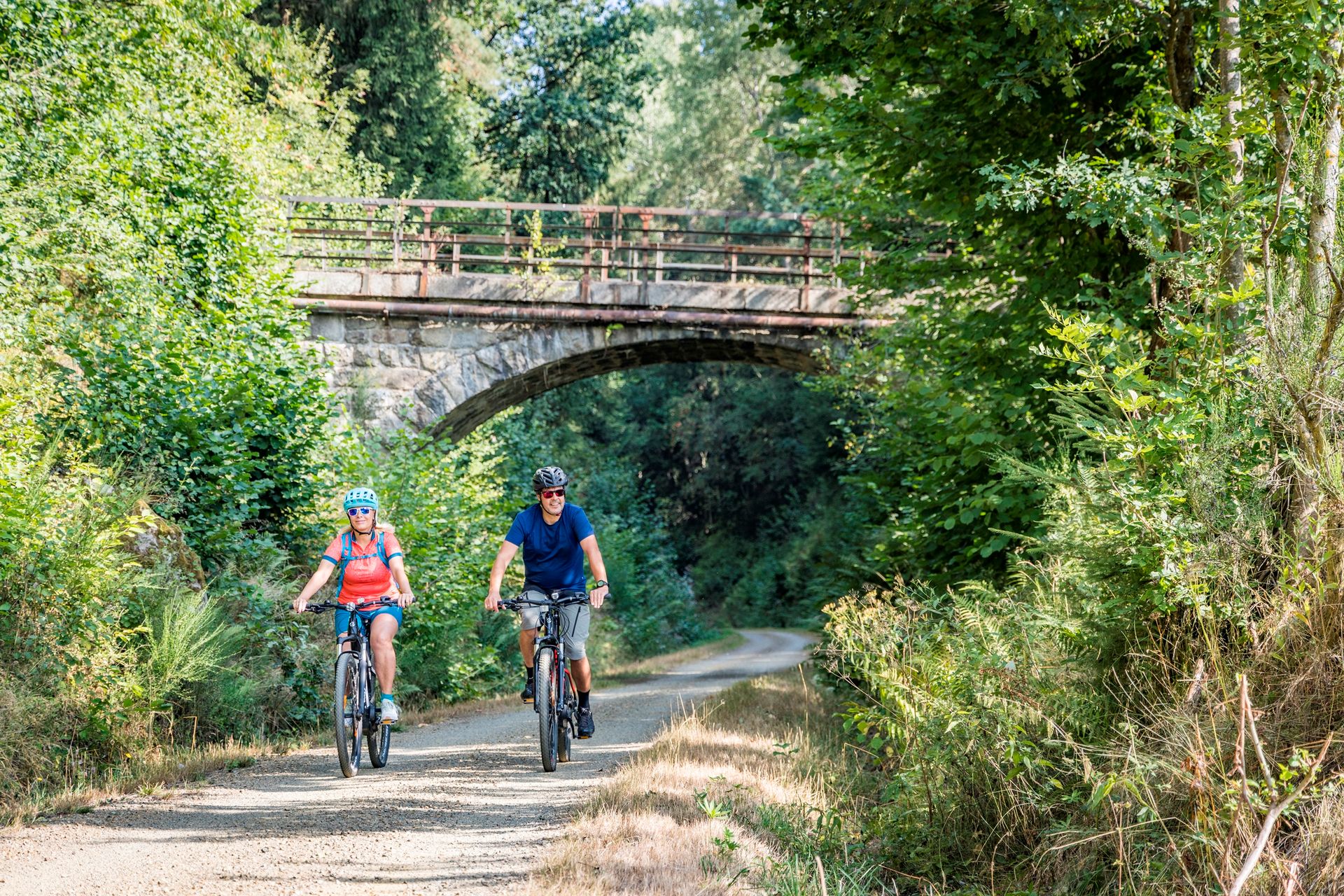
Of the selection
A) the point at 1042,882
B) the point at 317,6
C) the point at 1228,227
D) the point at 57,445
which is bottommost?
the point at 1042,882

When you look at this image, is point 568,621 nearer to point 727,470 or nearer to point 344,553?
point 344,553

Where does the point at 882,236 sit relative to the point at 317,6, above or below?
below

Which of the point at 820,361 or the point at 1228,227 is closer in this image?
the point at 1228,227

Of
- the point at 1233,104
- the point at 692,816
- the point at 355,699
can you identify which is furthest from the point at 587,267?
the point at 692,816

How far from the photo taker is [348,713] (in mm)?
6316

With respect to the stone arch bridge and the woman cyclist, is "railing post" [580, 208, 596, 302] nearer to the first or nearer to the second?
the stone arch bridge

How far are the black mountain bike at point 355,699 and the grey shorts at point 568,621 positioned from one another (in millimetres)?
862

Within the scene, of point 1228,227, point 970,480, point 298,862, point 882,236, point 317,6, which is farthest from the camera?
point 317,6

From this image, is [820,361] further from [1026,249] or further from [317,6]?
[317,6]

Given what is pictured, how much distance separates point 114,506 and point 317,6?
1966 centimetres

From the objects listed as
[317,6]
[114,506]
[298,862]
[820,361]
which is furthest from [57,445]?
[317,6]

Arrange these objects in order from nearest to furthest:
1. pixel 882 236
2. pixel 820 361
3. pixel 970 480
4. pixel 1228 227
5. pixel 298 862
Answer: pixel 298 862, pixel 1228 227, pixel 970 480, pixel 882 236, pixel 820 361

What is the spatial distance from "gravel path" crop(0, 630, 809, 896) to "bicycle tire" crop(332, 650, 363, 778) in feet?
0.43

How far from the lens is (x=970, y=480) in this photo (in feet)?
27.5
